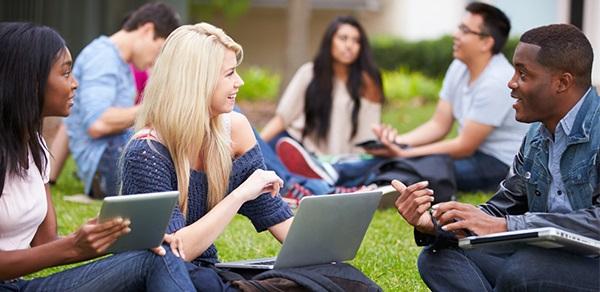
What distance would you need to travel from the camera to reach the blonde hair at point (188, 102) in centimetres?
396

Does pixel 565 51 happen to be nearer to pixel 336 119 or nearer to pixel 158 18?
pixel 158 18

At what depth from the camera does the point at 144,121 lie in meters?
4.05

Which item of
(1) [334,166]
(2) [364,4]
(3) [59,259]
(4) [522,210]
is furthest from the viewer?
(2) [364,4]

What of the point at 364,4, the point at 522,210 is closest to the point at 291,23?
the point at 364,4

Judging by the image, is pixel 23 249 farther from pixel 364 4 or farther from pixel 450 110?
pixel 364 4

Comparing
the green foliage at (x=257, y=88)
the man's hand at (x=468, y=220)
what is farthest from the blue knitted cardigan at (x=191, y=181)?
the green foliage at (x=257, y=88)

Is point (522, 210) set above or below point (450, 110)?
above

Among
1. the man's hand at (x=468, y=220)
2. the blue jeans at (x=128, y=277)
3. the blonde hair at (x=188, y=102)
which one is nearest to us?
the blue jeans at (x=128, y=277)

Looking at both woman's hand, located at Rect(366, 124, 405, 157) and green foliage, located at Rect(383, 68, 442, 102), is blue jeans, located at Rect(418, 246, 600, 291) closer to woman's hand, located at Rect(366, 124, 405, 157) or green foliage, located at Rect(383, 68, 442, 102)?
woman's hand, located at Rect(366, 124, 405, 157)

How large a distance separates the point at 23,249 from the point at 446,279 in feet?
4.77

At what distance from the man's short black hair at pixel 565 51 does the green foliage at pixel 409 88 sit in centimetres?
1113

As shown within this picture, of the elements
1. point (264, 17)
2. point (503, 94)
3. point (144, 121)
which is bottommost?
point (264, 17)

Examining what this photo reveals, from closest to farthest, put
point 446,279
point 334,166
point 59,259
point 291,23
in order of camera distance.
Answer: point 59,259, point 446,279, point 334,166, point 291,23

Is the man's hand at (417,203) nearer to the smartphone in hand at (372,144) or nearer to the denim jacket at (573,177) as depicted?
the denim jacket at (573,177)
